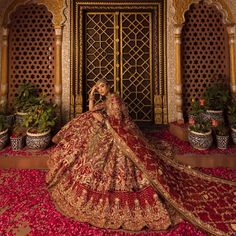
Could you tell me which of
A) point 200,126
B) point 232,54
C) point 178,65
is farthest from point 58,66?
point 232,54

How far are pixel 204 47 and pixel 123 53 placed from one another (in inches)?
75.8

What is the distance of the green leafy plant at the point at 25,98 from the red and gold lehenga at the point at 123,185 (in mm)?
1790

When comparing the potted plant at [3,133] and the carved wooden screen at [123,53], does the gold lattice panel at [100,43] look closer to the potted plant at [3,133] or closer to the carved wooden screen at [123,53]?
the carved wooden screen at [123,53]

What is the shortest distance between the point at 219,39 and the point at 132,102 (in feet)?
8.33

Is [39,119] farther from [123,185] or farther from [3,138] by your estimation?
[123,185]

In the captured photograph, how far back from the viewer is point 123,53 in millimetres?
5906

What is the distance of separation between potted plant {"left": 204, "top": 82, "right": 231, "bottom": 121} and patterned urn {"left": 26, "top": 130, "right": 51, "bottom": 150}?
10.8 feet

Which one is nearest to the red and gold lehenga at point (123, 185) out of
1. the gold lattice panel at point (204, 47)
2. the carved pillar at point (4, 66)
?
the carved pillar at point (4, 66)

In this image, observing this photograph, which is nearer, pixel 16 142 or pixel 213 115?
pixel 16 142

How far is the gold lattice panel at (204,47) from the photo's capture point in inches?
227

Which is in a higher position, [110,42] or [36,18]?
[36,18]

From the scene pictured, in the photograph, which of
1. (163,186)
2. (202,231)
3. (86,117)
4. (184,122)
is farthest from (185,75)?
(202,231)

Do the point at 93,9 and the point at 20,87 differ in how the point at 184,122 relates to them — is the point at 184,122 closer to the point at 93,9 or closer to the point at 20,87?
the point at 93,9

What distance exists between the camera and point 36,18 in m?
5.64
